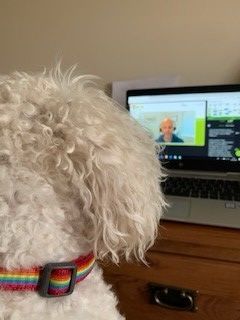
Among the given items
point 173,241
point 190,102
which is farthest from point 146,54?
point 173,241

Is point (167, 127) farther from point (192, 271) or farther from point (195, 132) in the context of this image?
point (192, 271)

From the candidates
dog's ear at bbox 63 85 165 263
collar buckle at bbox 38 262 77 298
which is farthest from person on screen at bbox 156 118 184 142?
collar buckle at bbox 38 262 77 298

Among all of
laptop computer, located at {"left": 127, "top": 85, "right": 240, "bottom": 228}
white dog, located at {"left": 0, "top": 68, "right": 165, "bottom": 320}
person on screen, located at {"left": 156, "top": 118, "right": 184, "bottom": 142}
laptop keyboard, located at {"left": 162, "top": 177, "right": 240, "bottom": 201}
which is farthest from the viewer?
person on screen, located at {"left": 156, "top": 118, "right": 184, "bottom": 142}

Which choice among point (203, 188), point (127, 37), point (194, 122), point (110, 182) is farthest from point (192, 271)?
point (127, 37)

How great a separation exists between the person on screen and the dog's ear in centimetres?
62

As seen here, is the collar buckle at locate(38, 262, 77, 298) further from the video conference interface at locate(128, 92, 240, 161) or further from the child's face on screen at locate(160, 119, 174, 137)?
the child's face on screen at locate(160, 119, 174, 137)

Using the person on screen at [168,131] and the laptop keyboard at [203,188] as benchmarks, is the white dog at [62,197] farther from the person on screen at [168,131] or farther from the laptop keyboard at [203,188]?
the person on screen at [168,131]

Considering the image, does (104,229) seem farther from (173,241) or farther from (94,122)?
(173,241)

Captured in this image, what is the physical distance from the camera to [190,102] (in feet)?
3.87

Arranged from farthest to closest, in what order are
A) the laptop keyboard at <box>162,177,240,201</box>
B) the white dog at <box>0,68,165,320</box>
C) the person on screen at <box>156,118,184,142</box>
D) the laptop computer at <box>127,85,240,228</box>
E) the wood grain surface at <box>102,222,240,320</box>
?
1. the person on screen at <box>156,118,184,142</box>
2. the laptop computer at <box>127,85,240,228</box>
3. the laptop keyboard at <box>162,177,240,201</box>
4. the wood grain surface at <box>102,222,240,320</box>
5. the white dog at <box>0,68,165,320</box>

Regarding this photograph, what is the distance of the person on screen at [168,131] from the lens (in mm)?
1201

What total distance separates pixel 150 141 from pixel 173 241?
25 cm

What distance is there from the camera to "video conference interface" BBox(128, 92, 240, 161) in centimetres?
113

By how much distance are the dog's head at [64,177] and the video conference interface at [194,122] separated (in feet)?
1.87
